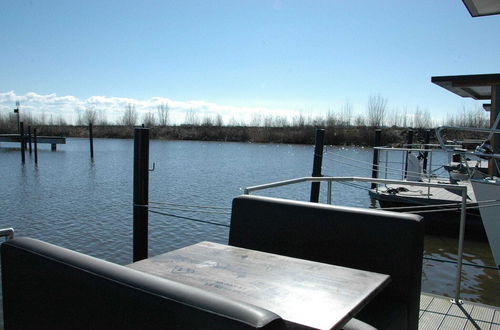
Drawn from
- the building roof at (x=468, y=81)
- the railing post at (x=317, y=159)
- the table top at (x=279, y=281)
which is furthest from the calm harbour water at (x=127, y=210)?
the building roof at (x=468, y=81)

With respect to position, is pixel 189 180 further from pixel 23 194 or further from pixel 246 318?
pixel 246 318

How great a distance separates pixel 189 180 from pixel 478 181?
45.2 ft

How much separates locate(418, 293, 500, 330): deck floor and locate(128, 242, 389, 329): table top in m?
1.41

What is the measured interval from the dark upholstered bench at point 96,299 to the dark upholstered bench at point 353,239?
1412mm

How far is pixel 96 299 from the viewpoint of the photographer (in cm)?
138

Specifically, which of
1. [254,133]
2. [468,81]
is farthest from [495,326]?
[254,133]

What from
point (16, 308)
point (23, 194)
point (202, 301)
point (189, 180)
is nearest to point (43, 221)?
point (23, 194)

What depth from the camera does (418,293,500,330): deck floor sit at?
3141 mm

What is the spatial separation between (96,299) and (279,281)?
837 mm

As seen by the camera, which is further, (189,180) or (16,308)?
(189,180)

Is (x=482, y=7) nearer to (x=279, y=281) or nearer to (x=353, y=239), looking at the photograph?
(x=353, y=239)

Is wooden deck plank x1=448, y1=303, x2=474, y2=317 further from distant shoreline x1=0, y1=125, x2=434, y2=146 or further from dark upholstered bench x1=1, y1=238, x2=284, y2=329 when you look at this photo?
distant shoreline x1=0, y1=125, x2=434, y2=146

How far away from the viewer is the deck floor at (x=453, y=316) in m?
3.14

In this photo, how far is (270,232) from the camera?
2.90 meters
